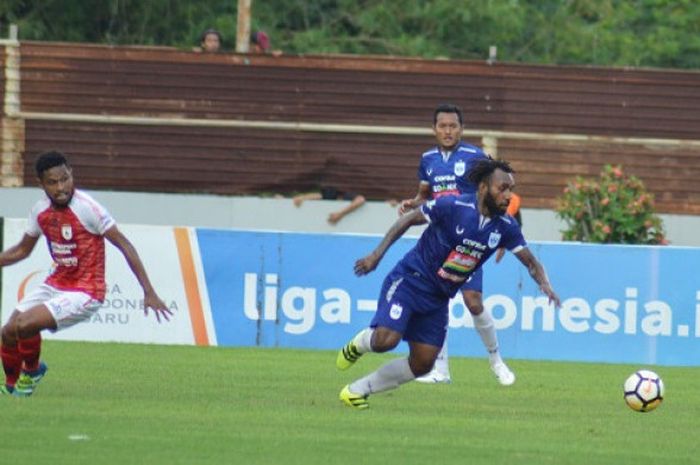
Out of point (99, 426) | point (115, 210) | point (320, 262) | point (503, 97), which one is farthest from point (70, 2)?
point (99, 426)

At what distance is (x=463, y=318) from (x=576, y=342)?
122 cm

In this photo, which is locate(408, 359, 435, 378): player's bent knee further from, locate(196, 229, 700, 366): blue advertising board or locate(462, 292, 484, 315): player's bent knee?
locate(196, 229, 700, 366): blue advertising board

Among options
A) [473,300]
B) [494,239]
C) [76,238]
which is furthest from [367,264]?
[473,300]

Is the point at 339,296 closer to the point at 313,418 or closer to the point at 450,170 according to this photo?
the point at 450,170

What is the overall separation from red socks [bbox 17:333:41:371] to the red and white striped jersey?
45 cm

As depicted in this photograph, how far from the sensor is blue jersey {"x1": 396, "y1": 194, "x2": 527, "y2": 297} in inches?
513

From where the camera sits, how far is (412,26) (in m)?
36.1

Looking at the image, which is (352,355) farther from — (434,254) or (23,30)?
(23,30)

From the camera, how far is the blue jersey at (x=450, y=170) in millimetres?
15641

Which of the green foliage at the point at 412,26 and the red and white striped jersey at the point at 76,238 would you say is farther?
the green foliage at the point at 412,26

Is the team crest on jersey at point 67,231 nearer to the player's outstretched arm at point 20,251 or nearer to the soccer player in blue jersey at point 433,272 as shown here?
the player's outstretched arm at point 20,251

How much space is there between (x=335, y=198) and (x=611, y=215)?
4420 mm

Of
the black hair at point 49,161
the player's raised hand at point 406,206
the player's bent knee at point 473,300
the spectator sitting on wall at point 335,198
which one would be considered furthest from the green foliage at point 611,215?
the black hair at point 49,161

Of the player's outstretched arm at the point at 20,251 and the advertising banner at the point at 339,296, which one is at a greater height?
the player's outstretched arm at the point at 20,251
